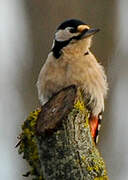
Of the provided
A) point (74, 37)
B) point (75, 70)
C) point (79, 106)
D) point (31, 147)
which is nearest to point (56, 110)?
point (79, 106)

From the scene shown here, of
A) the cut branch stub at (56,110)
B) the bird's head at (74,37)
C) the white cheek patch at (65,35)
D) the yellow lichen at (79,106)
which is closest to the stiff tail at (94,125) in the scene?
the bird's head at (74,37)

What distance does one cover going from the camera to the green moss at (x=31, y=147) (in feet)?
12.7

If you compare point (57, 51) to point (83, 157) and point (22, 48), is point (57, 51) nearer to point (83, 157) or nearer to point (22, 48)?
point (83, 157)

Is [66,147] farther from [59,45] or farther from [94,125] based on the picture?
[59,45]

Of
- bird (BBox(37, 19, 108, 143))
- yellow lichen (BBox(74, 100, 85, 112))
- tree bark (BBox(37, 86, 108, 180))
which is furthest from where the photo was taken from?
bird (BBox(37, 19, 108, 143))

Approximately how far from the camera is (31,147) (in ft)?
13.0

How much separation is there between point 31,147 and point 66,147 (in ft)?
1.49

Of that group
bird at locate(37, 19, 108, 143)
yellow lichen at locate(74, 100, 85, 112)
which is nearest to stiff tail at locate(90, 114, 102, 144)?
bird at locate(37, 19, 108, 143)

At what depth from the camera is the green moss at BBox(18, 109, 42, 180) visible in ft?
12.7

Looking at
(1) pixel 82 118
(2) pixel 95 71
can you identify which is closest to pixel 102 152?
(2) pixel 95 71

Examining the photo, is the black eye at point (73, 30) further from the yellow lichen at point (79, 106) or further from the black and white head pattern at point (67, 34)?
the yellow lichen at point (79, 106)

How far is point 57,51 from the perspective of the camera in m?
5.05

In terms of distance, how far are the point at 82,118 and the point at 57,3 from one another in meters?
3.40

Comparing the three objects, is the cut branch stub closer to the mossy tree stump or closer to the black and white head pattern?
the mossy tree stump
